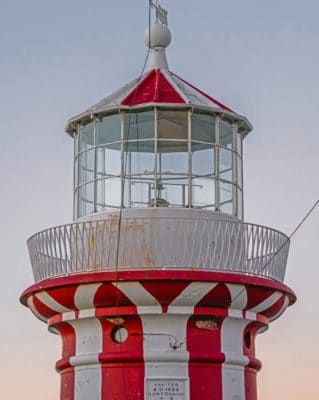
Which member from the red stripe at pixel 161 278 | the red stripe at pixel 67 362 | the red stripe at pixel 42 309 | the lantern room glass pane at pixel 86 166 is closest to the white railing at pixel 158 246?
the red stripe at pixel 161 278

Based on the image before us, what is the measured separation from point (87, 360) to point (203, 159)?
302cm

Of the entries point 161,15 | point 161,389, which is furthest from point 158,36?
point 161,389

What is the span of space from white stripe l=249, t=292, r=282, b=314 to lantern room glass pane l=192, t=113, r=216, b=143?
218 cm

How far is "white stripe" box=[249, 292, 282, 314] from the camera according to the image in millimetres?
14920

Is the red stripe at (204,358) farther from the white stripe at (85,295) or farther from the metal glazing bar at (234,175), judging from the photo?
the metal glazing bar at (234,175)

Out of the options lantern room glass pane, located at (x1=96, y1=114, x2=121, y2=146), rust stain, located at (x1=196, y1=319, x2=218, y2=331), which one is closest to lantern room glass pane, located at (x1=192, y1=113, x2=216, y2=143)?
lantern room glass pane, located at (x1=96, y1=114, x2=121, y2=146)

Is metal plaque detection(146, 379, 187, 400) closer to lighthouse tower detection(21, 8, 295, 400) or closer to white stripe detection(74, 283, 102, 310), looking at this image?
lighthouse tower detection(21, 8, 295, 400)

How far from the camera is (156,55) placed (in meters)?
16.1

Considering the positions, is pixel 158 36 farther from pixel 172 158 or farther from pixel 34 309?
pixel 34 309

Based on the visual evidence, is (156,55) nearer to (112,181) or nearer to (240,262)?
(112,181)

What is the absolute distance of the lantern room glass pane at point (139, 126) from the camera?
→ 15195 mm

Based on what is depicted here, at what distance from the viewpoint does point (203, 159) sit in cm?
1538

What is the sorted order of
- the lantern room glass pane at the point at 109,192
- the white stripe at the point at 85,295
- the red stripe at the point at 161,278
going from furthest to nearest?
the lantern room glass pane at the point at 109,192, the white stripe at the point at 85,295, the red stripe at the point at 161,278

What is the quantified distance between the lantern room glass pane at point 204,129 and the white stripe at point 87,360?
2.77m
